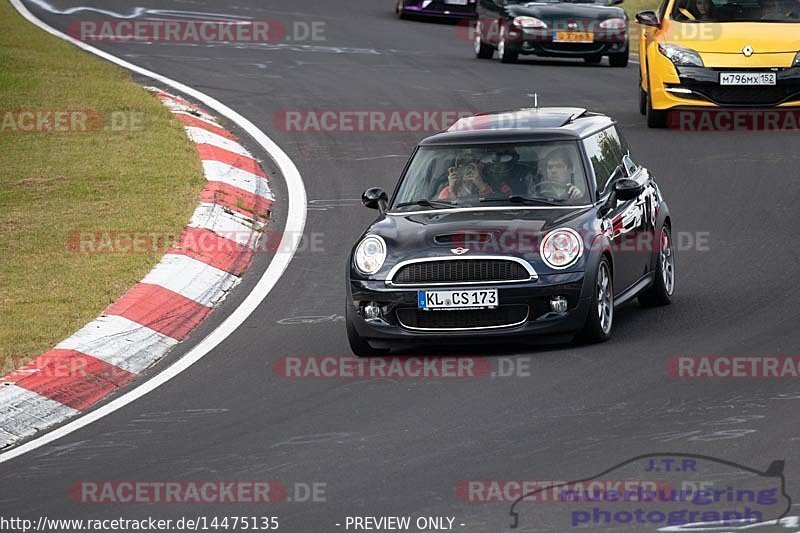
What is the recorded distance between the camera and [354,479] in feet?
24.5

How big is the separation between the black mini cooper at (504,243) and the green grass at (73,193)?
2.26 metres

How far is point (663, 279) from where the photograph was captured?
1169 cm

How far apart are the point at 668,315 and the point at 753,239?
2515 millimetres

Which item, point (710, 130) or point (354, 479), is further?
point (710, 130)

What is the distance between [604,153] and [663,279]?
103cm

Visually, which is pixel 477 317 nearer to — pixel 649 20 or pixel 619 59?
pixel 649 20

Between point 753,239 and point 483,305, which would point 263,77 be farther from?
point 483,305

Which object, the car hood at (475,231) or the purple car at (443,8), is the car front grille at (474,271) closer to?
the car hood at (475,231)

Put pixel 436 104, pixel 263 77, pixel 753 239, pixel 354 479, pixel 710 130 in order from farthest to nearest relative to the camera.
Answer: pixel 263 77 → pixel 436 104 → pixel 710 130 → pixel 753 239 → pixel 354 479

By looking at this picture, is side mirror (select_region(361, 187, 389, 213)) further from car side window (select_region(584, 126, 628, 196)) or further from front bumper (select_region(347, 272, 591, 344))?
car side window (select_region(584, 126, 628, 196))

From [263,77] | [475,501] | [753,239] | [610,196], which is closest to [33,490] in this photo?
[475,501]

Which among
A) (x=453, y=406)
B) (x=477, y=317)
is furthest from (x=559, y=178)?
(x=453, y=406)

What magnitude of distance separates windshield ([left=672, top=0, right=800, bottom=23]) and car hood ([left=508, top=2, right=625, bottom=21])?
554cm

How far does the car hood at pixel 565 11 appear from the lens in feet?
81.6
